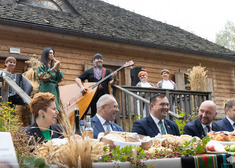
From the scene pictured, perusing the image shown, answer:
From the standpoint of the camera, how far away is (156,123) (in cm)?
469

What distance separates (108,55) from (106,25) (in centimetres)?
150

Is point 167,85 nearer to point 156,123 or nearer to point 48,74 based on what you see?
point 48,74

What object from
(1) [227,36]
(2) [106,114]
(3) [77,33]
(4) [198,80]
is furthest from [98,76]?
(1) [227,36]

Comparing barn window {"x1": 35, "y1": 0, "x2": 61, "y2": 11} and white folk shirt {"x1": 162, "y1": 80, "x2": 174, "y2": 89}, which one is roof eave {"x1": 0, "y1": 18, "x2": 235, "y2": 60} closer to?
barn window {"x1": 35, "y1": 0, "x2": 61, "y2": 11}

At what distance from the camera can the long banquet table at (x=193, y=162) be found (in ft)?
7.03

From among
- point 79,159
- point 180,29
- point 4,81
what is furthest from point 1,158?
point 180,29

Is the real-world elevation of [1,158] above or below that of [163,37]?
below

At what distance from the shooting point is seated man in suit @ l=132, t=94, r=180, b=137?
449 cm

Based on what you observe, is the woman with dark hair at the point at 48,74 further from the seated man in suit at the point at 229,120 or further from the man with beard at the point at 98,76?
the seated man in suit at the point at 229,120

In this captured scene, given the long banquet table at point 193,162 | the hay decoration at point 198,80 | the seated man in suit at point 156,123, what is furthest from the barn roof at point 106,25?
the long banquet table at point 193,162

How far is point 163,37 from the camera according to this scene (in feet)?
45.0

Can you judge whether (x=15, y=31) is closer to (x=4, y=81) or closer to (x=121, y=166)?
(x=4, y=81)

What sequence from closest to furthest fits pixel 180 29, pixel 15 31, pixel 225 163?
pixel 225 163 < pixel 15 31 < pixel 180 29

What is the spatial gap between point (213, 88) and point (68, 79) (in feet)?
21.6
